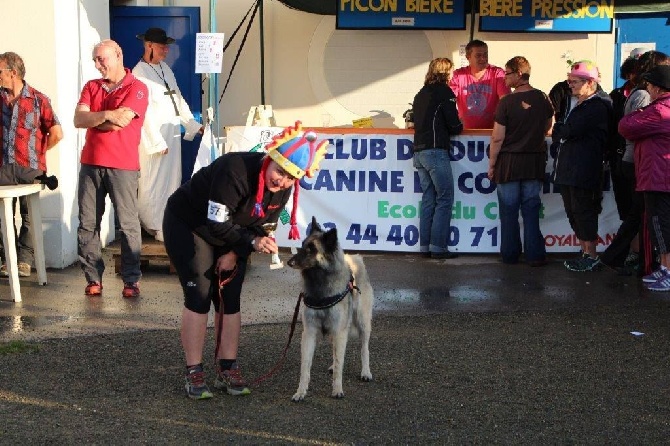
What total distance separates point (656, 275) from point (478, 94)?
10.5 feet

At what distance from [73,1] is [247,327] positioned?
4047mm

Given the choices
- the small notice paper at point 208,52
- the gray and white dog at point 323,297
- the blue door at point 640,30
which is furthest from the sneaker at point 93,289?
the blue door at point 640,30

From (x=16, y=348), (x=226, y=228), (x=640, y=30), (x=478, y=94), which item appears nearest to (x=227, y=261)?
(x=226, y=228)

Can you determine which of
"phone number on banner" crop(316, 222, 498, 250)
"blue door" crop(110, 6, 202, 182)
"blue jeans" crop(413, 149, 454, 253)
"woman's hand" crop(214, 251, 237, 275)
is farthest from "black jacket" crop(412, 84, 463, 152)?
"woman's hand" crop(214, 251, 237, 275)

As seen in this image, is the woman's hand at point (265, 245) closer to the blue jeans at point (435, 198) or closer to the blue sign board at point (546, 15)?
the blue jeans at point (435, 198)

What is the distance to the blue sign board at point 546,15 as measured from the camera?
12.7 m

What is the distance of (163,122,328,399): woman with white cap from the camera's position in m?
5.28

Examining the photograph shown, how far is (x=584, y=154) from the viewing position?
9617mm

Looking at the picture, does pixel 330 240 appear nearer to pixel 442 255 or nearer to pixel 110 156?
pixel 110 156

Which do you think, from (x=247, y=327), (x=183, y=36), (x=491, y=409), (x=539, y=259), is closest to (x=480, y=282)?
(x=539, y=259)

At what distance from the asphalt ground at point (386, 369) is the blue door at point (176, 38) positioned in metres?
3.03

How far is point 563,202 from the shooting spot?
1032cm

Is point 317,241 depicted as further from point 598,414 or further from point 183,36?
point 183,36

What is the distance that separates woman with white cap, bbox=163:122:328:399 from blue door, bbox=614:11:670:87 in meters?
8.95
